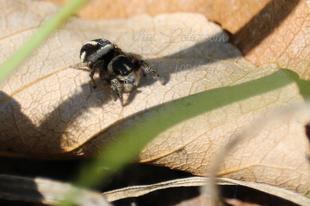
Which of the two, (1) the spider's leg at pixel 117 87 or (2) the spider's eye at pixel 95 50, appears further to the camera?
(2) the spider's eye at pixel 95 50

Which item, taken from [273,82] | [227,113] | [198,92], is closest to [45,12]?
[198,92]

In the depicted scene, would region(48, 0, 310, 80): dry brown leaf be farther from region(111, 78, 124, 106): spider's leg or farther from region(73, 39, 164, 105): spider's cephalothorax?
region(111, 78, 124, 106): spider's leg

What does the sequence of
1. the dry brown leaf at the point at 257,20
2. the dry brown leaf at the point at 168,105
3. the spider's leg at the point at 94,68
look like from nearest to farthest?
→ the dry brown leaf at the point at 168,105, the dry brown leaf at the point at 257,20, the spider's leg at the point at 94,68

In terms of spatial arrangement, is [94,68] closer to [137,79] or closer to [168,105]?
[137,79]

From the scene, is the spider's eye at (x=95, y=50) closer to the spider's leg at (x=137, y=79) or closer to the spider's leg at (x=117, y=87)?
the spider's leg at (x=117, y=87)

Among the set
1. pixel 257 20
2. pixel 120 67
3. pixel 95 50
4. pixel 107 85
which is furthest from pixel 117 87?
pixel 257 20

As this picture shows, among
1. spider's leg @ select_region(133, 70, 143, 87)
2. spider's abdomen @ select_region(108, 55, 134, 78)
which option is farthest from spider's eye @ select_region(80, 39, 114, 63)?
spider's leg @ select_region(133, 70, 143, 87)

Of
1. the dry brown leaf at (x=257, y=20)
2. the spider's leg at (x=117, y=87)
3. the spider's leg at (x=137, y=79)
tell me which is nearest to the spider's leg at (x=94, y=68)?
the spider's leg at (x=117, y=87)
